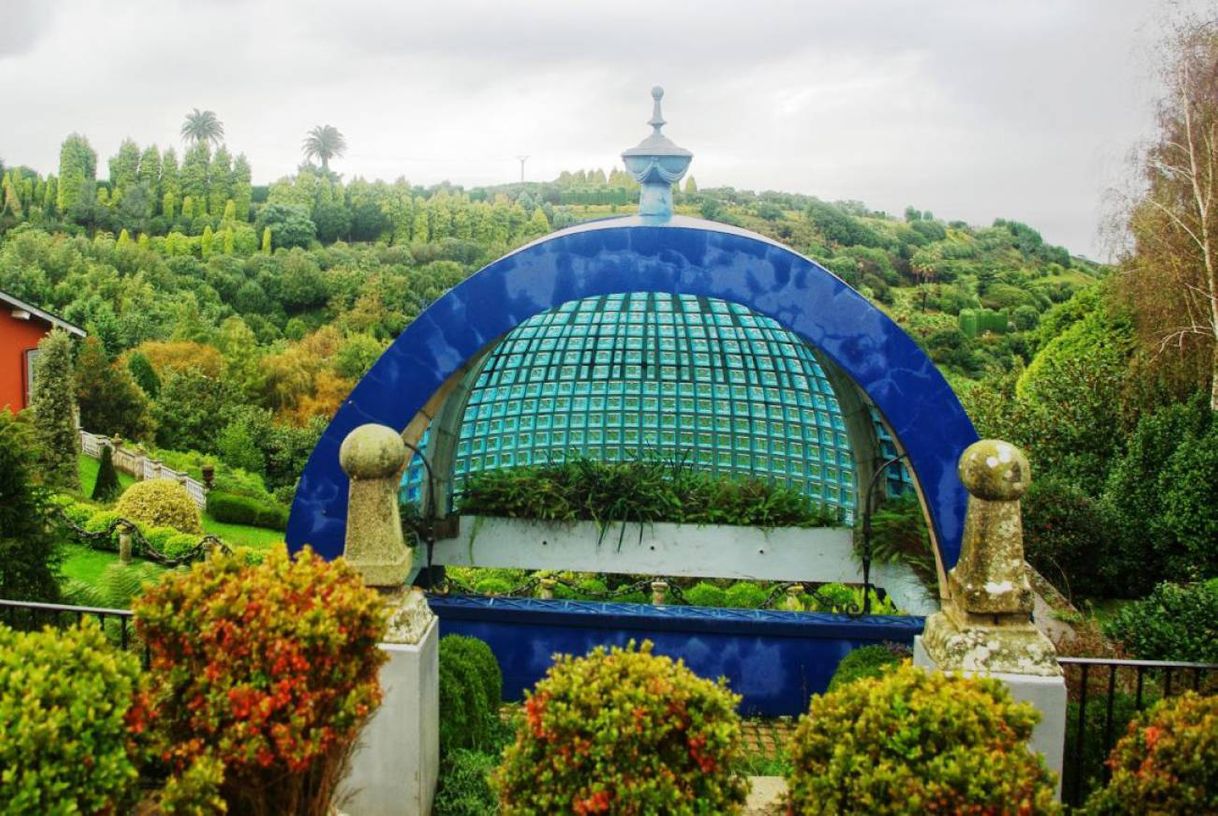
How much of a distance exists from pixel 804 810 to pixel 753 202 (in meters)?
80.5

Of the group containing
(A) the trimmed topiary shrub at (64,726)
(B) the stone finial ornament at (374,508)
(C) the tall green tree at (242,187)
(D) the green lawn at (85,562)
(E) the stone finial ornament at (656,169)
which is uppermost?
(C) the tall green tree at (242,187)

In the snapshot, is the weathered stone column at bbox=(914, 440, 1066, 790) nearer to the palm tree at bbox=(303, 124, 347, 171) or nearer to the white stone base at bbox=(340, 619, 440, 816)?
the white stone base at bbox=(340, 619, 440, 816)

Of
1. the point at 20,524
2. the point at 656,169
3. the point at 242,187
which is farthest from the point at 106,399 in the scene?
the point at 242,187

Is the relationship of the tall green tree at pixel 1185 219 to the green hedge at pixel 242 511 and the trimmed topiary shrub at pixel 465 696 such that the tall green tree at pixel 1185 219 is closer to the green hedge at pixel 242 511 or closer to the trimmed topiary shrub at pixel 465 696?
the trimmed topiary shrub at pixel 465 696

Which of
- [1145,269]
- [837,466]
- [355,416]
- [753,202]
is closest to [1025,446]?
[1145,269]

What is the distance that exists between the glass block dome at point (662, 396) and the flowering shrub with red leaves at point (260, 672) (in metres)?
6.24

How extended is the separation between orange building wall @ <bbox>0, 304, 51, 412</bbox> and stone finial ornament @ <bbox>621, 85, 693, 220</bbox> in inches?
836

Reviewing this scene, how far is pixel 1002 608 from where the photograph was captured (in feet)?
17.9

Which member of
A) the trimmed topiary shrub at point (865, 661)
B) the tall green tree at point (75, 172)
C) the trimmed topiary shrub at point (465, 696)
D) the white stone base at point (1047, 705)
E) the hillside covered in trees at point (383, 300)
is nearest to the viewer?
the white stone base at point (1047, 705)

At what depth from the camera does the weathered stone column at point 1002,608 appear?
536 cm

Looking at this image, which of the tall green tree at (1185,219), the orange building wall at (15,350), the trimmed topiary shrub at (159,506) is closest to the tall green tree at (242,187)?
the orange building wall at (15,350)

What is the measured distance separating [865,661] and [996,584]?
2.56 m

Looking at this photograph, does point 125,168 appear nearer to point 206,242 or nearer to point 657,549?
point 206,242

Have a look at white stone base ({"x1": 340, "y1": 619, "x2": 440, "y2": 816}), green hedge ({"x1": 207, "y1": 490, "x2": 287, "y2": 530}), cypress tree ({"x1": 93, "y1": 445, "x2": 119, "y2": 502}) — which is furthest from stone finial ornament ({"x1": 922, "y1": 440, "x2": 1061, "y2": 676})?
cypress tree ({"x1": 93, "y1": 445, "x2": 119, "y2": 502})
